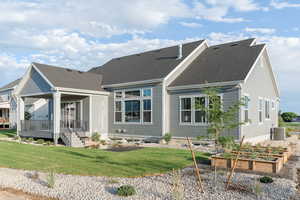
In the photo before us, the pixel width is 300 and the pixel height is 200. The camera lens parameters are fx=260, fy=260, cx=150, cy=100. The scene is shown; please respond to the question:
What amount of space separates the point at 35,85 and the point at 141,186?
14.4 meters

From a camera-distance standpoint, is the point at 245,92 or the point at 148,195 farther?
the point at 245,92

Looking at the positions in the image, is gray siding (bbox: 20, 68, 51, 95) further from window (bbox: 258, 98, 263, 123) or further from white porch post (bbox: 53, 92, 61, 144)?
window (bbox: 258, 98, 263, 123)

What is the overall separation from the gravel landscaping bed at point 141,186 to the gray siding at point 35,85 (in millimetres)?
10096

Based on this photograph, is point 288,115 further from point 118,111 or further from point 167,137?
point 118,111

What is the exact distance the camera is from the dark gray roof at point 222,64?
51.1 feet

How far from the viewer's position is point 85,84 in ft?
62.0

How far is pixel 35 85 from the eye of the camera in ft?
60.7

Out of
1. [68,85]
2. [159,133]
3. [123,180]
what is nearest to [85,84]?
[68,85]

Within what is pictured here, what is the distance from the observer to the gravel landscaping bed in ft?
20.2

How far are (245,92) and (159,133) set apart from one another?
233 inches

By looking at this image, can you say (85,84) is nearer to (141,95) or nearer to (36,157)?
(141,95)

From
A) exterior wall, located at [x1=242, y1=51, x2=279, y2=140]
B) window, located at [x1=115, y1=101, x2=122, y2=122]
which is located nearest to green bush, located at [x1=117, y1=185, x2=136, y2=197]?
exterior wall, located at [x1=242, y1=51, x2=279, y2=140]

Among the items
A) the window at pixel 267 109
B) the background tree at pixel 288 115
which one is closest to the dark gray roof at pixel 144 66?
the window at pixel 267 109

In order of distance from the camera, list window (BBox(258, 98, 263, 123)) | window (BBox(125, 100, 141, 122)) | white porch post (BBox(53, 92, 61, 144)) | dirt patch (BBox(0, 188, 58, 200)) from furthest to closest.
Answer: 1. window (BBox(125, 100, 141, 122))
2. window (BBox(258, 98, 263, 123))
3. white porch post (BBox(53, 92, 61, 144))
4. dirt patch (BBox(0, 188, 58, 200))
